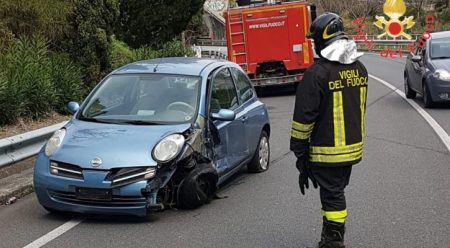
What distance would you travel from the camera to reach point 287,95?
775 inches

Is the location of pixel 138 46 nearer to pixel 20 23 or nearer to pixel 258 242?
pixel 20 23

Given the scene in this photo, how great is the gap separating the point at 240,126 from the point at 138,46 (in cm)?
1266

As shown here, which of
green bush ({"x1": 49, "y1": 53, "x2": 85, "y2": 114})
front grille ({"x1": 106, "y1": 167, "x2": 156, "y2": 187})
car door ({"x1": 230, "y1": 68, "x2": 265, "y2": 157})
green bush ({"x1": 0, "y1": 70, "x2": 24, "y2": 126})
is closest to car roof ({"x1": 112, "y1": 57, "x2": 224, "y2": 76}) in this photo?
car door ({"x1": 230, "y1": 68, "x2": 265, "y2": 157})

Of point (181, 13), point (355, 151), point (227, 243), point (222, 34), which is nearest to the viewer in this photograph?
point (355, 151)

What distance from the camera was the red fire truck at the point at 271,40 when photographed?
18609mm

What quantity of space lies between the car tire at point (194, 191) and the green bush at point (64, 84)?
16.6 feet

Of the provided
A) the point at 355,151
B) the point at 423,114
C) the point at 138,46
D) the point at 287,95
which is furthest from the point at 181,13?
the point at 355,151

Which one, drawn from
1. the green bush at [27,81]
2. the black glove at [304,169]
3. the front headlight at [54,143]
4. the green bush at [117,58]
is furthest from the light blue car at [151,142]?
the green bush at [117,58]

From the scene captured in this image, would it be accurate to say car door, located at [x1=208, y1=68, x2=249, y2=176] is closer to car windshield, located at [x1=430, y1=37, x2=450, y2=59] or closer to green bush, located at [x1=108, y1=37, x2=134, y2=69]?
green bush, located at [x1=108, y1=37, x2=134, y2=69]

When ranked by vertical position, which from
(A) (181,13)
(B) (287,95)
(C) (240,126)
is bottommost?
(B) (287,95)

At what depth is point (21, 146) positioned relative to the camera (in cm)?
805

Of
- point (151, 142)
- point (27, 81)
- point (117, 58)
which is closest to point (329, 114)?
point (151, 142)

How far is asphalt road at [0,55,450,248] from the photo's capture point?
5.57m

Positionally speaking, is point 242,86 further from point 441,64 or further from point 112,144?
point 441,64
